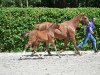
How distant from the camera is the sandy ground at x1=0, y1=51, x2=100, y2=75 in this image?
14.2 m

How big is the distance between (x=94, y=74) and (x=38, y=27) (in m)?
7.06

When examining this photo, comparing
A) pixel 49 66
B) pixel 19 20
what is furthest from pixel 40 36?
pixel 19 20

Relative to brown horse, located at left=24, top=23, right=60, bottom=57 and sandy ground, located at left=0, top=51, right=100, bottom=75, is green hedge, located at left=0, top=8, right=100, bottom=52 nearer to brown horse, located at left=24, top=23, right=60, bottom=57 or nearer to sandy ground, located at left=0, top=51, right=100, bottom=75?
brown horse, located at left=24, top=23, right=60, bottom=57

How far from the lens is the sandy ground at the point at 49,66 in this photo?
14242mm

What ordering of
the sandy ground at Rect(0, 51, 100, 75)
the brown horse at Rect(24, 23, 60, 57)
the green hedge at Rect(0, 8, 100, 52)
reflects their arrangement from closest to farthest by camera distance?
1. the sandy ground at Rect(0, 51, 100, 75)
2. the brown horse at Rect(24, 23, 60, 57)
3. the green hedge at Rect(0, 8, 100, 52)

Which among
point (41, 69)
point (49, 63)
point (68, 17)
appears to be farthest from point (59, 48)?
point (41, 69)

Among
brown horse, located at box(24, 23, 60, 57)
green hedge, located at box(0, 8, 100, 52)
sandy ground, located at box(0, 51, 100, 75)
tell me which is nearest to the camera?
sandy ground, located at box(0, 51, 100, 75)

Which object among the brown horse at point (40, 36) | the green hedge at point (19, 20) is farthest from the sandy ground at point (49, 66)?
the green hedge at point (19, 20)

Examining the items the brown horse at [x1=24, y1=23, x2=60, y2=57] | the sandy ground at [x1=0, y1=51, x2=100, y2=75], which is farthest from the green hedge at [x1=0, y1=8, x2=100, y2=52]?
the sandy ground at [x1=0, y1=51, x2=100, y2=75]

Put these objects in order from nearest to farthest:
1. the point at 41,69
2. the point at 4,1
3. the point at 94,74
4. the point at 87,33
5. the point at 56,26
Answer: the point at 94,74 → the point at 41,69 → the point at 56,26 → the point at 87,33 → the point at 4,1

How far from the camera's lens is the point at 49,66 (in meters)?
15.9

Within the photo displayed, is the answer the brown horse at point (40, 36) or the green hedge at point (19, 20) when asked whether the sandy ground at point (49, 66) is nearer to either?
the brown horse at point (40, 36)

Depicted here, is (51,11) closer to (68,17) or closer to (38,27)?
(68,17)

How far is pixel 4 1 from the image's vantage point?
3556 cm
